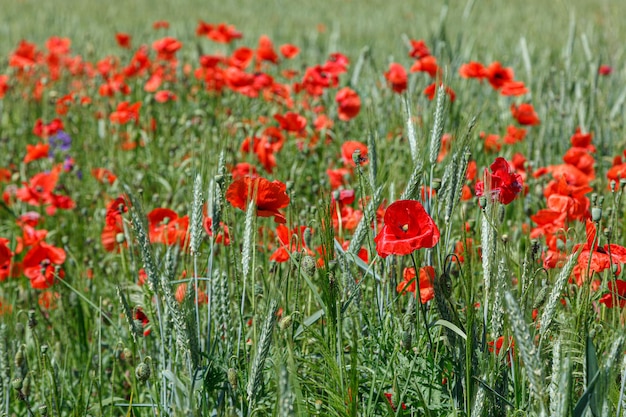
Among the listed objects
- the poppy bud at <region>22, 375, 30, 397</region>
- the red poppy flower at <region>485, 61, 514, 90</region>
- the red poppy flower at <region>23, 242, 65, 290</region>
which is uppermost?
the red poppy flower at <region>485, 61, 514, 90</region>

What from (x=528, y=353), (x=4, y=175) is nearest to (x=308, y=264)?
(x=528, y=353)

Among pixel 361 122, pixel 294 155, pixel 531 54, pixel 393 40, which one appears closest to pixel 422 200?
pixel 294 155

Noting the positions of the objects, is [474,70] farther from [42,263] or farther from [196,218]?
[196,218]

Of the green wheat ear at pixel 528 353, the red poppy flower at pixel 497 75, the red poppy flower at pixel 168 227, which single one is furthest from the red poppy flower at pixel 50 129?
the green wheat ear at pixel 528 353

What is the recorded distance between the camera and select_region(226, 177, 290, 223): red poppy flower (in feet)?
4.66

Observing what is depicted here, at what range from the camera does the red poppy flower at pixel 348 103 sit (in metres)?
2.98

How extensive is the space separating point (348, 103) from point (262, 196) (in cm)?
162

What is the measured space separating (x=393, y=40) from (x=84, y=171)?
392 centimetres

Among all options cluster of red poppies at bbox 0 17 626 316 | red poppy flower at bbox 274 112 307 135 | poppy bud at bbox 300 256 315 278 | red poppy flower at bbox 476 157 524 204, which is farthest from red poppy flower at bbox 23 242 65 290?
red poppy flower at bbox 476 157 524 204

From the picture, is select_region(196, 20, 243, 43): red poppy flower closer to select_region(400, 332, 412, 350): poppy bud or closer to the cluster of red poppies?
the cluster of red poppies

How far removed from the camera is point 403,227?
1.25 m

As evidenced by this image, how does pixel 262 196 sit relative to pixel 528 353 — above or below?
above

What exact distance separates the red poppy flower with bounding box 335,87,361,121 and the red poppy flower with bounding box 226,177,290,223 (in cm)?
157

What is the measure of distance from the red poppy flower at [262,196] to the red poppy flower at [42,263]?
0.76 m
